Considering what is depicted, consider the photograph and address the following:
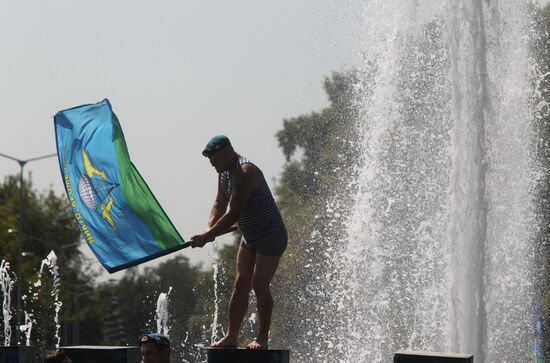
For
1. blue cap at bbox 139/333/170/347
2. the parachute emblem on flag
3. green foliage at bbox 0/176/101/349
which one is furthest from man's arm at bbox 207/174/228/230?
green foliage at bbox 0/176/101/349

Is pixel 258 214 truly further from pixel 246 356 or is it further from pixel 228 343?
pixel 246 356

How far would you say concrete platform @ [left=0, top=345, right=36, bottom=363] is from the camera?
32.0 ft

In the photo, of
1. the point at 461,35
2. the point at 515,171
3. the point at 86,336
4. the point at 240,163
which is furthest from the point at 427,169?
the point at 86,336

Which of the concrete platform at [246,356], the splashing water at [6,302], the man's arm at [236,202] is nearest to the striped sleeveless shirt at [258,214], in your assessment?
the man's arm at [236,202]

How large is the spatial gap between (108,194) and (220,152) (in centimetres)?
85

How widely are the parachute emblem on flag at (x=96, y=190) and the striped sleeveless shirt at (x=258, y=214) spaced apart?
2.49 ft

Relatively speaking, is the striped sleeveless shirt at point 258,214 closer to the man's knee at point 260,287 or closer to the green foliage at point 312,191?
the man's knee at point 260,287

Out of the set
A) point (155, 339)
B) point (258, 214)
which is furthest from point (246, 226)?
point (155, 339)

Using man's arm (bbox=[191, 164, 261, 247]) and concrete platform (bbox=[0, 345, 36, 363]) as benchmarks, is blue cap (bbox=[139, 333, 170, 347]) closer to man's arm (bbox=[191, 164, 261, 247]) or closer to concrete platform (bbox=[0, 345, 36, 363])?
man's arm (bbox=[191, 164, 261, 247])

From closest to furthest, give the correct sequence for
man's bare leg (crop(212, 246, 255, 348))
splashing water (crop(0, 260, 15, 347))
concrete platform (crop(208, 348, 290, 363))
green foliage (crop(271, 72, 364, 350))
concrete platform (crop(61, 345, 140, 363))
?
concrete platform (crop(208, 348, 290, 363)) < concrete platform (crop(61, 345, 140, 363)) < man's bare leg (crop(212, 246, 255, 348)) < splashing water (crop(0, 260, 15, 347)) < green foliage (crop(271, 72, 364, 350))

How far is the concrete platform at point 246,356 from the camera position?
884cm

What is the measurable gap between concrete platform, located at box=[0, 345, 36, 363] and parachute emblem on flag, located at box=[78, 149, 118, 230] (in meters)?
1.10

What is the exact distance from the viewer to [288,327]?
36500mm

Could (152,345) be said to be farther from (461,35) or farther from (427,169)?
(427,169)
